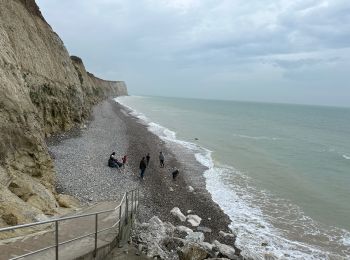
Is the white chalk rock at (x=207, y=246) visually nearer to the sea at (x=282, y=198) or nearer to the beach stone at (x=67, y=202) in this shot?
the sea at (x=282, y=198)

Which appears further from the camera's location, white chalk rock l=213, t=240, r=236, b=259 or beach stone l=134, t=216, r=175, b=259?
white chalk rock l=213, t=240, r=236, b=259

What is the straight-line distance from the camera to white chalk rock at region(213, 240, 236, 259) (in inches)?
550

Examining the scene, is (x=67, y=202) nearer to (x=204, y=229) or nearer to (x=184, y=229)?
(x=184, y=229)

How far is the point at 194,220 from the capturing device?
17.8 metres

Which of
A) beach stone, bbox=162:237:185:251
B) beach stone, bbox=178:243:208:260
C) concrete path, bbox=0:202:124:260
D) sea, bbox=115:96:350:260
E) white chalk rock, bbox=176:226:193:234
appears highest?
concrete path, bbox=0:202:124:260

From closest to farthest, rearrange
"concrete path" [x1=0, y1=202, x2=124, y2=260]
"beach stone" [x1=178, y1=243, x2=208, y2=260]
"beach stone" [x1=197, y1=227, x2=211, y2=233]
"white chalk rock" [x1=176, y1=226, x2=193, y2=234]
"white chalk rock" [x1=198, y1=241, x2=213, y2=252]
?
"concrete path" [x1=0, y1=202, x2=124, y2=260] < "beach stone" [x1=178, y1=243, x2=208, y2=260] < "white chalk rock" [x1=198, y1=241, x2=213, y2=252] < "white chalk rock" [x1=176, y1=226, x2=193, y2=234] < "beach stone" [x1=197, y1=227, x2=211, y2=233]

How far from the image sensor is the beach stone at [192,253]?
12.4 m

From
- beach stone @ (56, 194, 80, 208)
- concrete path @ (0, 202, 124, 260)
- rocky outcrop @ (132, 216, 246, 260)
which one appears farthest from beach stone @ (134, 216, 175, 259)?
beach stone @ (56, 194, 80, 208)

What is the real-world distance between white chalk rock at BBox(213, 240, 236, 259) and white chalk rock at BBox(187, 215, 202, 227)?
238cm

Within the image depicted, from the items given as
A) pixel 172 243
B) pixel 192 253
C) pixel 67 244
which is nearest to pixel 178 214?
pixel 172 243

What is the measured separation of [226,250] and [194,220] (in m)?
3.69

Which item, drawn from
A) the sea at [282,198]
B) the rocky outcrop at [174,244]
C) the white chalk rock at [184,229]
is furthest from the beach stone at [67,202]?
the sea at [282,198]

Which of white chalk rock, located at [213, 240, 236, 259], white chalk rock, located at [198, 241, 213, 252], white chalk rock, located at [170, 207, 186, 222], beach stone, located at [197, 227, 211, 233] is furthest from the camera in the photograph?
white chalk rock, located at [170, 207, 186, 222]

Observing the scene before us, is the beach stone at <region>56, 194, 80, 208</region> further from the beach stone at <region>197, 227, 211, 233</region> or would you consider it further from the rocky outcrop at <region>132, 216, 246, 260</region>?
the beach stone at <region>197, 227, 211, 233</region>
